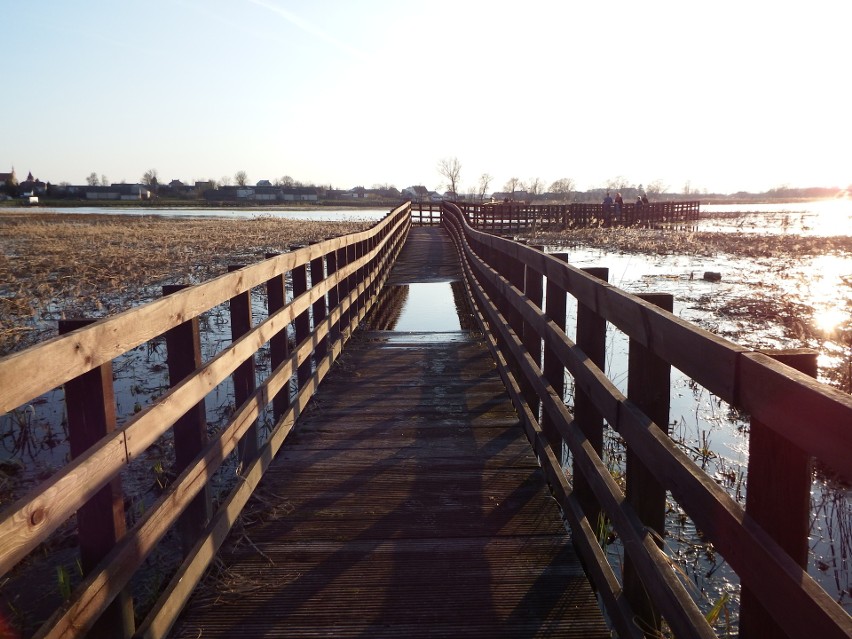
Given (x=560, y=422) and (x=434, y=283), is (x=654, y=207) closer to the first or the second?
(x=434, y=283)

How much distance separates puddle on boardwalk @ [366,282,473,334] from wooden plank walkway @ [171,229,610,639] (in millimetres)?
4837

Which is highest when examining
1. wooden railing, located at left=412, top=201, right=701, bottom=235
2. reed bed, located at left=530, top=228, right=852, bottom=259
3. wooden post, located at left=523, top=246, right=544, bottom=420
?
wooden railing, located at left=412, top=201, right=701, bottom=235

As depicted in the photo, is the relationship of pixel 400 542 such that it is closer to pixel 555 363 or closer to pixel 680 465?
pixel 555 363

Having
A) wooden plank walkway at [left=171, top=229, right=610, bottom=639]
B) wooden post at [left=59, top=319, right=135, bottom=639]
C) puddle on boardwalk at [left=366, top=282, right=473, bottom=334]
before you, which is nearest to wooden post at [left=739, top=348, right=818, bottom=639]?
wooden plank walkway at [left=171, top=229, right=610, bottom=639]

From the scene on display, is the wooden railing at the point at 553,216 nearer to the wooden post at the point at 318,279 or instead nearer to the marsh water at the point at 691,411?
the marsh water at the point at 691,411

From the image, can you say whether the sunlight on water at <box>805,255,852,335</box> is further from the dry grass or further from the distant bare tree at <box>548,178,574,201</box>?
the distant bare tree at <box>548,178,574,201</box>

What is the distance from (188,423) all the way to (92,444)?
922 mm

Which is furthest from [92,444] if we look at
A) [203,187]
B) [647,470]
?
[203,187]

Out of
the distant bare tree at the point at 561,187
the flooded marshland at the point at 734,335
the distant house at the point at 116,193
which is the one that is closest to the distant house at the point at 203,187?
the distant house at the point at 116,193

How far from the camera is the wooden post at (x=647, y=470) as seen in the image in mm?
2627

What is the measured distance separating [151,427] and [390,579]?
1402mm

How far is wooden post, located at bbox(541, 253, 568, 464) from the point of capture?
4.37m

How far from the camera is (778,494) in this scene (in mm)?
1726

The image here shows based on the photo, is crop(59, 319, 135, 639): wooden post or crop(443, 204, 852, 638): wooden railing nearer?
crop(443, 204, 852, 638): wooden railing
